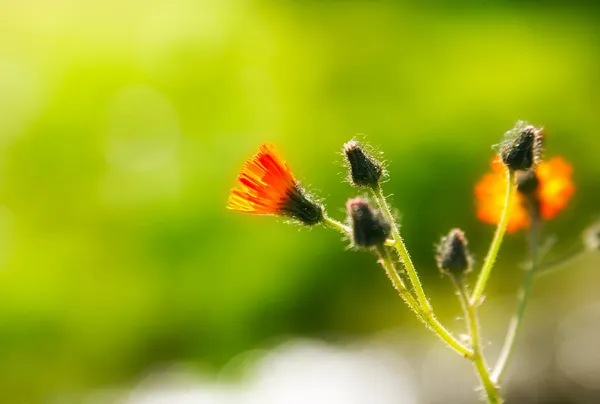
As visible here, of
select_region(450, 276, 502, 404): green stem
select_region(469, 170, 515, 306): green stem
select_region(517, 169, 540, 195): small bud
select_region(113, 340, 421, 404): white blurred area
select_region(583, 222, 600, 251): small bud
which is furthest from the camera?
select_region(113, 340, 421, 404): white blurred area

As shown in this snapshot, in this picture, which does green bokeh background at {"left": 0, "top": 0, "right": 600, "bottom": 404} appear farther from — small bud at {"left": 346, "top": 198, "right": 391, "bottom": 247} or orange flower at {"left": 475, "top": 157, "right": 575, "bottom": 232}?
small bud at {"left": 346, "top": 198, "right": 391, "bottom": 247}

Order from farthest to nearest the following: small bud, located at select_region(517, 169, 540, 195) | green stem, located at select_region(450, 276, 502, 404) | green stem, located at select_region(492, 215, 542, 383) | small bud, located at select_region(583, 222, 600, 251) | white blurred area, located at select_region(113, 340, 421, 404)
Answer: white blurred area, located at select_region(113, 340, 421, 404) < small bud, located at select_region(583, 222, 600, 251) < small bud, located at select_region(517, 169, 540, 195) < green stem, located at select_region(492, 215, 542, 383) < green stem, located at select_region(450, 276, 502, 404)

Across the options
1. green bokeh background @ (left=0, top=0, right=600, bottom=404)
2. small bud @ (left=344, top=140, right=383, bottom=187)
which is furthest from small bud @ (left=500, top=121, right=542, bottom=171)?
green bokeh background @ (left=0, top=0, right=600, bottom=404)

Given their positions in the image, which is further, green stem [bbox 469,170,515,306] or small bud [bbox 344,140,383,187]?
small bud [bbox 344,140,383,187]

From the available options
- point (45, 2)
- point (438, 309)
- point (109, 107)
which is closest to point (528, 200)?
point (438, 309)

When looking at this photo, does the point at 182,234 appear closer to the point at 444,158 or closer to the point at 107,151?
the point at 107,151

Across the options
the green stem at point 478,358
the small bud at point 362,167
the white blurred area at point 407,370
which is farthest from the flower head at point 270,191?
the white blurred area at point 407,370

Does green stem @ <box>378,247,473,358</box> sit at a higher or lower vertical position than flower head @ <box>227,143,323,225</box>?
lower
